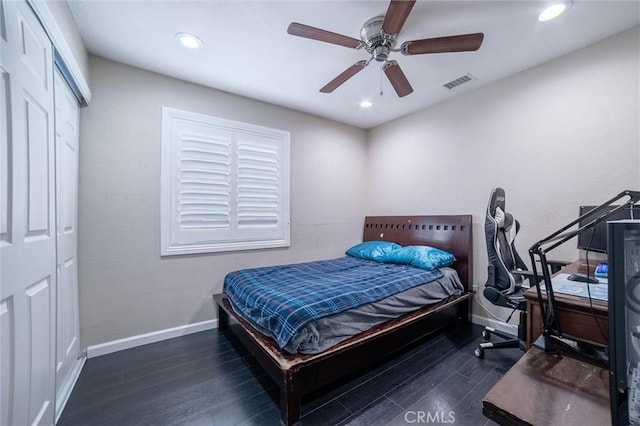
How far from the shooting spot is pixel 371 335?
1879 millimetres

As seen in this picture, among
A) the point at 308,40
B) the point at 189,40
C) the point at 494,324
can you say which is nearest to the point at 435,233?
the point at 494,324

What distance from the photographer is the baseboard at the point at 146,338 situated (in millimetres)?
2250

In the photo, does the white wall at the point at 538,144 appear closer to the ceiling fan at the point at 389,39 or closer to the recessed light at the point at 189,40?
the ceiling fan at the point at 389,39

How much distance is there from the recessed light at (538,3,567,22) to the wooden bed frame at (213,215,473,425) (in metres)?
1.85

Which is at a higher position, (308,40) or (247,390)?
(308,40)

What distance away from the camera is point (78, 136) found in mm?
2191

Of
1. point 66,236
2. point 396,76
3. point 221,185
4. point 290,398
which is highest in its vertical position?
point 396,76

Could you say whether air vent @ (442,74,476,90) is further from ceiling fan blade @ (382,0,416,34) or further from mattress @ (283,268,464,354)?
mattress @ (283,268,464,354)

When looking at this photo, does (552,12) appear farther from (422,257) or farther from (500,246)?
(422,257)

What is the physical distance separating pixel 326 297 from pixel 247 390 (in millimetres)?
876

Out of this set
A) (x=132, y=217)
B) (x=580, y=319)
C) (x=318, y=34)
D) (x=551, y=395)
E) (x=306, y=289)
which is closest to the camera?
(x=551, y=395)

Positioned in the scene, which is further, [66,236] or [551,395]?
[66,236]

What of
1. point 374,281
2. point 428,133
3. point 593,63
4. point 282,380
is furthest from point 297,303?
point 593,63

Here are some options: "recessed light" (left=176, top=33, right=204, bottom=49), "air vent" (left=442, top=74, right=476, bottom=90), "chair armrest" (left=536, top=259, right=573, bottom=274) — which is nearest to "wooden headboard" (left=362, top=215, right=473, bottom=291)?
"chair armrest" (left=536, top=259, right=573, bottom=274)
